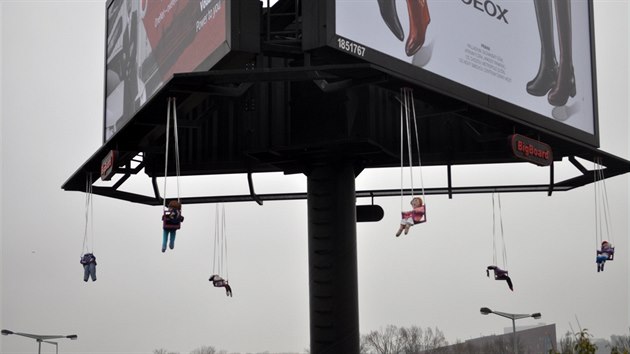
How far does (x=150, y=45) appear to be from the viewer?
95.8 ft

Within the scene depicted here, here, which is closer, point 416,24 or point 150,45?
point 416,24

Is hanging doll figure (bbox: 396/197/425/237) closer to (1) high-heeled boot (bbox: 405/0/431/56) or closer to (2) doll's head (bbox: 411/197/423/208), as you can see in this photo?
(2) doll's head (bbox: 411/197/423/208)

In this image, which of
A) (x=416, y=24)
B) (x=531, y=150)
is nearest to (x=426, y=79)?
(x=416, y=24)

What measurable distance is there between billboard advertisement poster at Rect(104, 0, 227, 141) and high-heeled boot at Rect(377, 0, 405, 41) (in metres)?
3.63

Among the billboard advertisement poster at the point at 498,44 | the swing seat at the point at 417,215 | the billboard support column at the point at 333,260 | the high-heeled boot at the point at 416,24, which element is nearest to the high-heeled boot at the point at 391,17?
the billboard advertisement poster at the point at 498,44

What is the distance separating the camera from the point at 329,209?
3058 cm

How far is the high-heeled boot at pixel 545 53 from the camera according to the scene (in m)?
29.8

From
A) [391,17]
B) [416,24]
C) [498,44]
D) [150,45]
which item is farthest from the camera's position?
[150,45]

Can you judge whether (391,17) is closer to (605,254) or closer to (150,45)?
(150,45)

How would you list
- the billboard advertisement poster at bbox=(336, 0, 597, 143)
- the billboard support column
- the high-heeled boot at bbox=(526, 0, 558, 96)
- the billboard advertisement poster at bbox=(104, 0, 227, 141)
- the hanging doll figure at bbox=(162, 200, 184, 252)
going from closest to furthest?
the hanging doll figure at bbox=(162, 200, 184, 252)
the billboard advertisement poster at bbox=(336, 0, 597, 143)
the billboard advertisement poster at bbox=(104, 0, 227, 141)
the high-heeled boot at bbox=(526, 0, 558, 96)
the billboard support column

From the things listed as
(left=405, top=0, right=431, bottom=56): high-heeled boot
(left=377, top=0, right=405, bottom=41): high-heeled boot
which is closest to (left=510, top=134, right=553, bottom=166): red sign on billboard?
(left=405, top=0, right=431, bottom=56): high-heeled boot

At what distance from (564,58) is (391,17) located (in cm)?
772

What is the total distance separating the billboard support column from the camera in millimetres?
30141

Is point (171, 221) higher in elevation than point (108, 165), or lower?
lower
